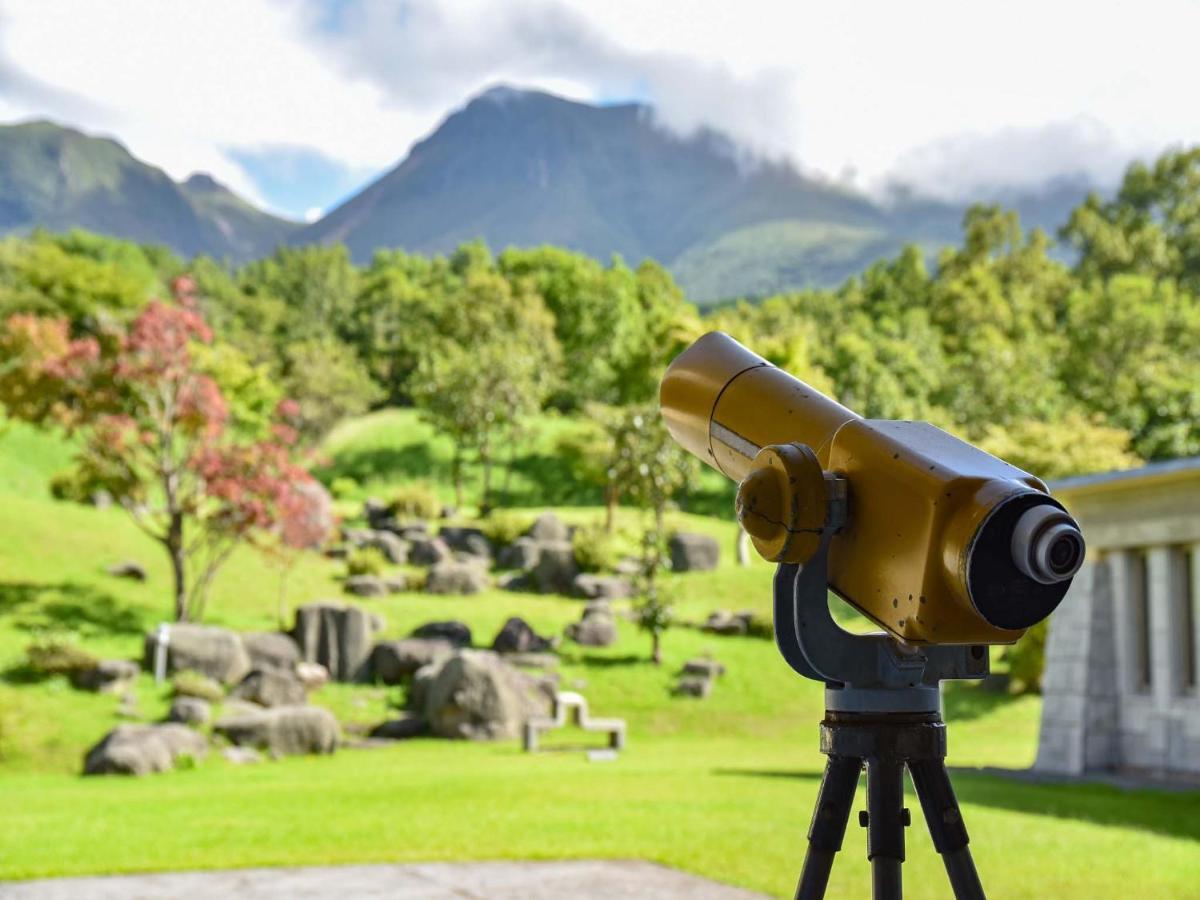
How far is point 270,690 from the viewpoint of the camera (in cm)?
1661

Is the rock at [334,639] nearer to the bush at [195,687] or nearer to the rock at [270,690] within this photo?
the rock at [270,690]

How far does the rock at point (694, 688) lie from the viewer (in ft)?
61.6

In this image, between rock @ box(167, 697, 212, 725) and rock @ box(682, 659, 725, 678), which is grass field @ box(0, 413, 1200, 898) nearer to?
rock @ box(682, 659, 725, 678)

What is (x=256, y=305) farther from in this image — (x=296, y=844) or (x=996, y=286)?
(x=296, y=844)

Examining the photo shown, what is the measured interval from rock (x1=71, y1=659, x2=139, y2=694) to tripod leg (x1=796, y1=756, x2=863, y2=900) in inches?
604

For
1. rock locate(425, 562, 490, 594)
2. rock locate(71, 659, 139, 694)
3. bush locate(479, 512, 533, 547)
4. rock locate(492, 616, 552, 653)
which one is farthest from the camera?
bush locate(479, 512, 533, 547)

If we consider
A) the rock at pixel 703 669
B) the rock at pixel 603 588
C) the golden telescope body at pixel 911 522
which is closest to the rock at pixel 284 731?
the rock at pixel 703 669

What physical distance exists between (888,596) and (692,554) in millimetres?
24869

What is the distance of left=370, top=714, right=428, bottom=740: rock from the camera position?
16703 millimetres

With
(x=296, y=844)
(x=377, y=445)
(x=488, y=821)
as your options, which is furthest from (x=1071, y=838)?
(x=377, y=445)

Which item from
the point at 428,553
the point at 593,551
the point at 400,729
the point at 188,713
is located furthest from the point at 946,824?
the point at 428,553

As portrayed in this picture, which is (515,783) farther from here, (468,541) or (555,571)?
(468,541)

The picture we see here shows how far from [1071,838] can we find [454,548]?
2058cm

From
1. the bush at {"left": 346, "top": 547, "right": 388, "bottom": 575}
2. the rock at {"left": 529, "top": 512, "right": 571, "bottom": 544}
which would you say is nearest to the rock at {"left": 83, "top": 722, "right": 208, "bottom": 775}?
the bush at {"left": 346, "top": 547, "right": 388, "bottom": 575}
